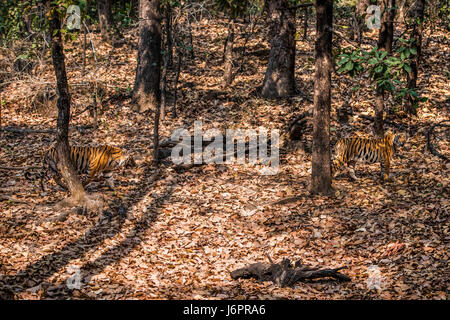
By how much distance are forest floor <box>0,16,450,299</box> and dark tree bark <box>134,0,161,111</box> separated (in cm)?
95

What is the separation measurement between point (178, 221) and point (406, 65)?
556 cm

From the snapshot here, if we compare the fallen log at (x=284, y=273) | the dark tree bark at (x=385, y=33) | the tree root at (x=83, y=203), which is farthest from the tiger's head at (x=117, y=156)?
the dark tree bark at (x=385, y=33)

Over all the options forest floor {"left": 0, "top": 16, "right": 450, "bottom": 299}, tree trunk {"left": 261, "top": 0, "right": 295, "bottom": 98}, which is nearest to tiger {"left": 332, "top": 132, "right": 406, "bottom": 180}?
forest floor {"left": 0, "top": 16, "right": 450, "bottom": 299}

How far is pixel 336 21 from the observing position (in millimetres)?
22484

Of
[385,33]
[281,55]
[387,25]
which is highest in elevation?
[387,25]

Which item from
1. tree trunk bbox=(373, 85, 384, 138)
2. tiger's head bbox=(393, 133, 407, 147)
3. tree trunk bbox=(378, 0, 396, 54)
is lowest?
tiger's head bbox=(393, 133, 407, 147)

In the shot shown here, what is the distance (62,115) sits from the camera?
8.72 metres

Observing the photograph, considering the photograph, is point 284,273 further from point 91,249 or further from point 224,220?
point 91,249

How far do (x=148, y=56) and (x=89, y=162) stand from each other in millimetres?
6499

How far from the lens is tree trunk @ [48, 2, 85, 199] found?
8328 mm

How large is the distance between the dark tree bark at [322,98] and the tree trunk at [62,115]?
5.40m

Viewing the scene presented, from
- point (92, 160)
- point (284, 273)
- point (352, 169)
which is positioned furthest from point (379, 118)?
point (92, 160)

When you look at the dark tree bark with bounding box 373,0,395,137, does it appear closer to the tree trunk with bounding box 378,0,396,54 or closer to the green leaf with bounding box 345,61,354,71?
the tree trunk with bounding box 378,0,396,54
